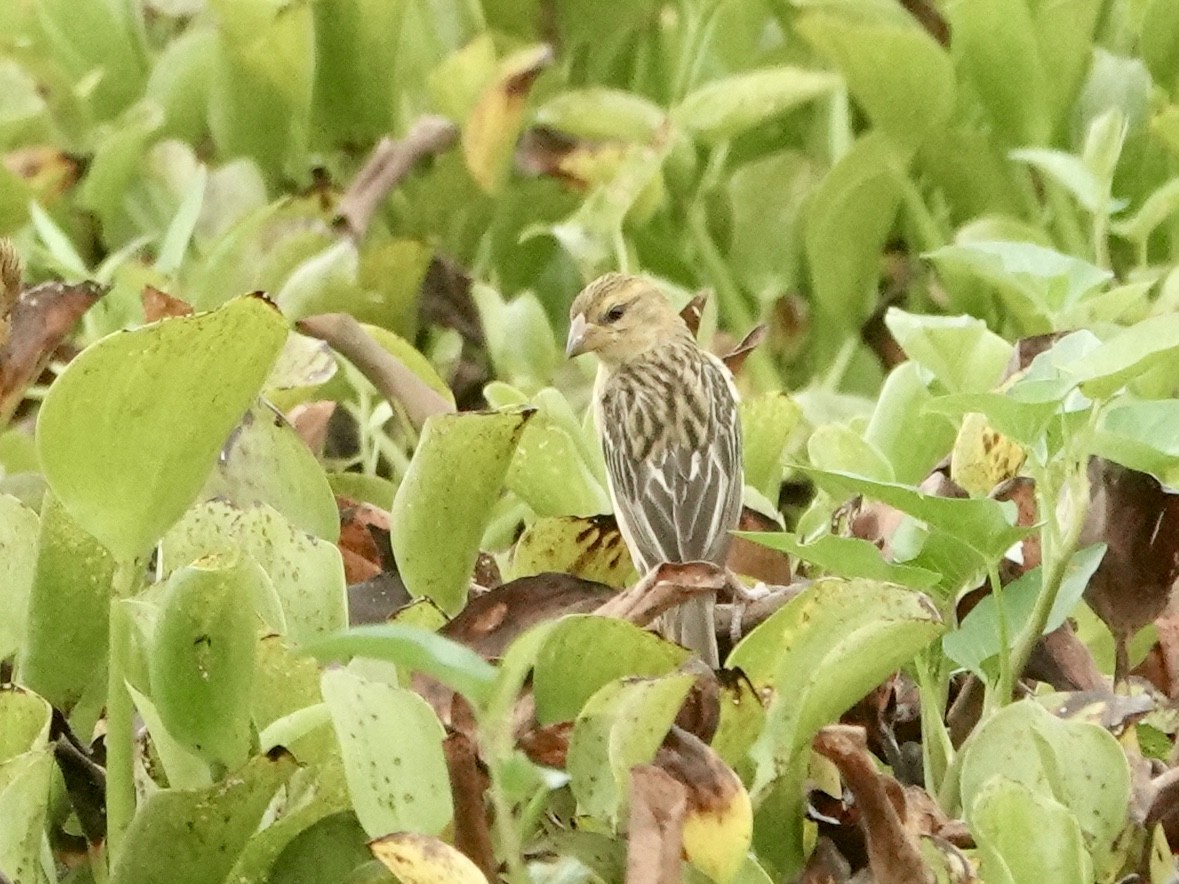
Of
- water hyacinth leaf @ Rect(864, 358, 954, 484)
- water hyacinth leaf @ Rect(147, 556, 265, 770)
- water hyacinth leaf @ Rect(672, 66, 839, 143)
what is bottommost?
water hyacinth leaf @ Rect(672, 66, 839, 143)

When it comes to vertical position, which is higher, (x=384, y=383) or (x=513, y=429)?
(x=513, y=429)

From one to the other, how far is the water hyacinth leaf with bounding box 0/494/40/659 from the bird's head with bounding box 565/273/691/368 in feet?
3.83

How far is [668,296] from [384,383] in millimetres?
651

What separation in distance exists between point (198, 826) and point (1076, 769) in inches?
15.4

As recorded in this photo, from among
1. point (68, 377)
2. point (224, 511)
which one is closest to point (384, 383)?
point (224, 511)

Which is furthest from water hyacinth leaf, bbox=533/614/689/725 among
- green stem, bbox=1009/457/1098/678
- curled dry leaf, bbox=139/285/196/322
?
curled dry leaf, bbox=139/285/196/322

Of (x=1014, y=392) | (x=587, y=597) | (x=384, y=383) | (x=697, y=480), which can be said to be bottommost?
(x=697, y=480)

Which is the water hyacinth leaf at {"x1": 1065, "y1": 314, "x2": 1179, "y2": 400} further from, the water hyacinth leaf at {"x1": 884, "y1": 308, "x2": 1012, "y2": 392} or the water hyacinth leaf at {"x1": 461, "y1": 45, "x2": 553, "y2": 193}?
the water hyacinth leaf at {"x1": 461, "y1": 45, "x2": 553, "y2": 193}

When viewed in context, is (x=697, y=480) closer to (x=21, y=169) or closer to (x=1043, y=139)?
(x=1043, y=139)

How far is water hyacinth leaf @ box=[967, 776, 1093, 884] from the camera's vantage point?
0.86 m

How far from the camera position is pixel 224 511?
1047 mm

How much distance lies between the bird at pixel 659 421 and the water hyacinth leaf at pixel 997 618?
1.93 ft

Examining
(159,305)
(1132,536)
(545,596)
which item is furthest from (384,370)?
(1132,536)

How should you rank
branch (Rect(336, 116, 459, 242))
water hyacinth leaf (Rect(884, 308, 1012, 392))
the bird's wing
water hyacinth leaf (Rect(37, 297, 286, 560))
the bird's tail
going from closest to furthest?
water hyacinth leaf (Rect(37, 297, 286, 560)) → the bird's tail → water hyacinth leaf (Rect(884, 308, 1012, 392)) → the bird's wing → branch (Rect(336, 116, 459, 242))
